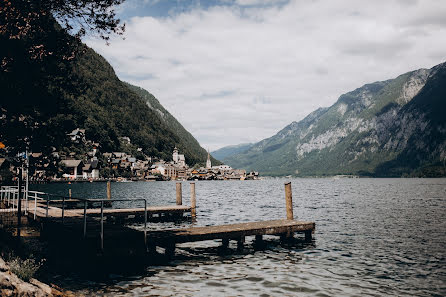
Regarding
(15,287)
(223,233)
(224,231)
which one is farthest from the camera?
(224,231)

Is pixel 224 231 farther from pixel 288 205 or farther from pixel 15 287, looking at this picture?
pixel 15 287

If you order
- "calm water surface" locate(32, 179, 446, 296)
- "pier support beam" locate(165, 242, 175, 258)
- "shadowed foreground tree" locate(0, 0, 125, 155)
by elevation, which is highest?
"shadowed foreground tree" locate(0, 0, 125, 155)

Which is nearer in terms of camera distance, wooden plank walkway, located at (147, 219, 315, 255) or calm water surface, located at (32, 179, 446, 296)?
calm water surface, located at (32, 179, 446, 296)

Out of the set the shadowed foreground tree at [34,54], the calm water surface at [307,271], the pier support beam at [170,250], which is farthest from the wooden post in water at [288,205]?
the shadowed foreground tree at [34,54]

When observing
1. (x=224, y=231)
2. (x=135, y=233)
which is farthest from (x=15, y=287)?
(x=224, y=231)

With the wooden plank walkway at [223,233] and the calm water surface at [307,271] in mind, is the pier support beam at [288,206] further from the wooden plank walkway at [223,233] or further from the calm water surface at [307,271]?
the calm water surface at [307,271]

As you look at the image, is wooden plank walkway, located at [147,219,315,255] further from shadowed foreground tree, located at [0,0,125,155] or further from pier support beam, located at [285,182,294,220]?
shadowed foreground tree, located at [0,0,125,155]

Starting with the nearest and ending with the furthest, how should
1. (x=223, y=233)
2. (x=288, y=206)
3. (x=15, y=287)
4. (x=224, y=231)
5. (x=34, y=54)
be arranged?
1. (x=15, y=287)
2. (x=34, y=54)
3. (x=223, y=233)
4. (x=224, y=231)
5. (x=288, y=206)

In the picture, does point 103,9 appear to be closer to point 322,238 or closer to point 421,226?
point 322,238

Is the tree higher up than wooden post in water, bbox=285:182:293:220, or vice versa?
the tree

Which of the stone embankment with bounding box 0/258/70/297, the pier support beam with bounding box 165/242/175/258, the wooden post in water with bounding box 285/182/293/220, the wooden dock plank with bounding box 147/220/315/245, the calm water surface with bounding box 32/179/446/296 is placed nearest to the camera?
the stone embankment with bounding box 0/258/70/297

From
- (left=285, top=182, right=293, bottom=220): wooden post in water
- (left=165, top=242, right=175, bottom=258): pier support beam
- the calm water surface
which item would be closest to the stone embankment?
the calm water surface

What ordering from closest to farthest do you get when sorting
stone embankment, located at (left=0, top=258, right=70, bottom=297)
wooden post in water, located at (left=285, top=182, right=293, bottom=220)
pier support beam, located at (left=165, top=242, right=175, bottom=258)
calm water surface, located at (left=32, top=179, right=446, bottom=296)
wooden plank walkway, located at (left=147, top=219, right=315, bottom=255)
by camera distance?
stone embankment, located at (left=0, top=258, right=70, bottom=297), calm water surface, located at (left=32, top=179, right=446, bottom=296), wooden plank walkway, located at (left=147, top=219, right=315, bottom=255), pier support beam, located at (left=165, top=242, right=175, bottom=258), wooden post in water, located at (left=285, top=182, right=293, bottom=220)

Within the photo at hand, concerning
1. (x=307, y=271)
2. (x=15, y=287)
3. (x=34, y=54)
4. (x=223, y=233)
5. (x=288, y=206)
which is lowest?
(x=307, y=271)
